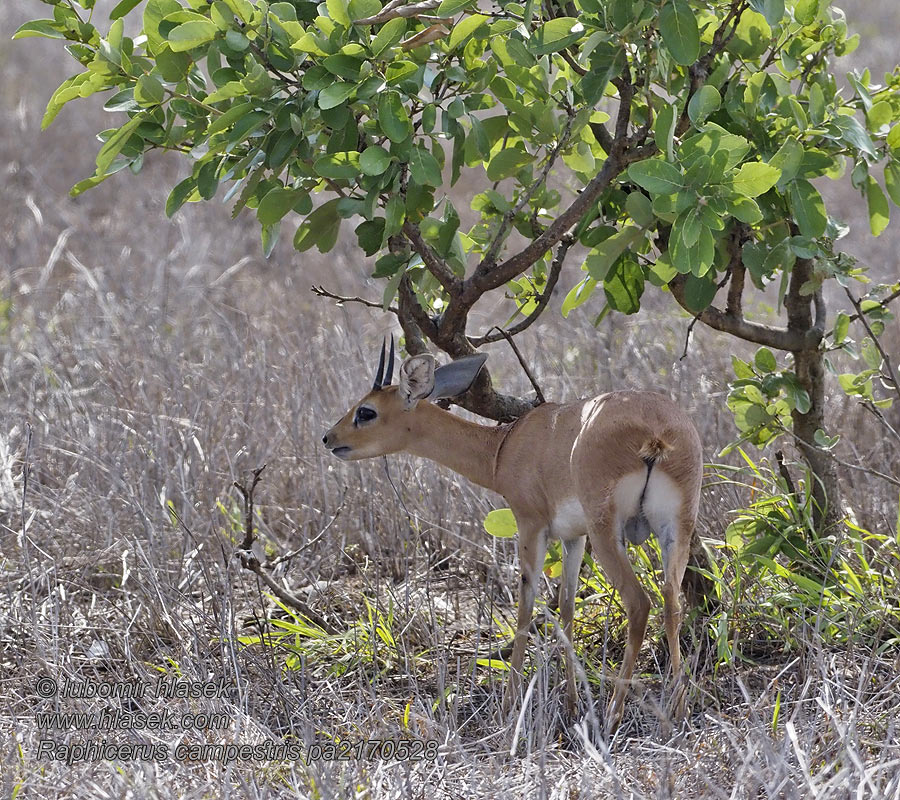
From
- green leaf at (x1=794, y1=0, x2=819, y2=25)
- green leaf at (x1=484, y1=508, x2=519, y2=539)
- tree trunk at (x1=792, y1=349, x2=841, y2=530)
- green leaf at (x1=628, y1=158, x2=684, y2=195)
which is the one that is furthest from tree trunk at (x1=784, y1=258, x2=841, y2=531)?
green leaf at (x1=628, y1=158, x2=684, y2=195)

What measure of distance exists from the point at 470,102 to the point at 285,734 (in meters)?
2.10

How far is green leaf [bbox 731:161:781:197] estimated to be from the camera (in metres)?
3.21

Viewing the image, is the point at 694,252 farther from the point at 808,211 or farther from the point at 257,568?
the point at 257,568

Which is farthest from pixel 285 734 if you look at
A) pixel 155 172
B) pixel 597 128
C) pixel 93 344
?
pixel 155 172

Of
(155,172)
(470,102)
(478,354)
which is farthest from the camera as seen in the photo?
(155,172)

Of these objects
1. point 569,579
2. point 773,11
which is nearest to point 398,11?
point 773,11

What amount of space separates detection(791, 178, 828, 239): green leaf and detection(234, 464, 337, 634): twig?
200 centimetres

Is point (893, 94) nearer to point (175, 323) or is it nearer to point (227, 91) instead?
point (227, 91)

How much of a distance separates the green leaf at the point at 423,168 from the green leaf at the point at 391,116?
0.48ft

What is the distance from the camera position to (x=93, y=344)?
650cm

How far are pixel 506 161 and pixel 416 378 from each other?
90 centimetres

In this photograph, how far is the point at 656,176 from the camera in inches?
126

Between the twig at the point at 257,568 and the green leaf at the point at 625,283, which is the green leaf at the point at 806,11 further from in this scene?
the twig at the point at 257,568

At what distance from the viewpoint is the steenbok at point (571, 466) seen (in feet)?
12.1
